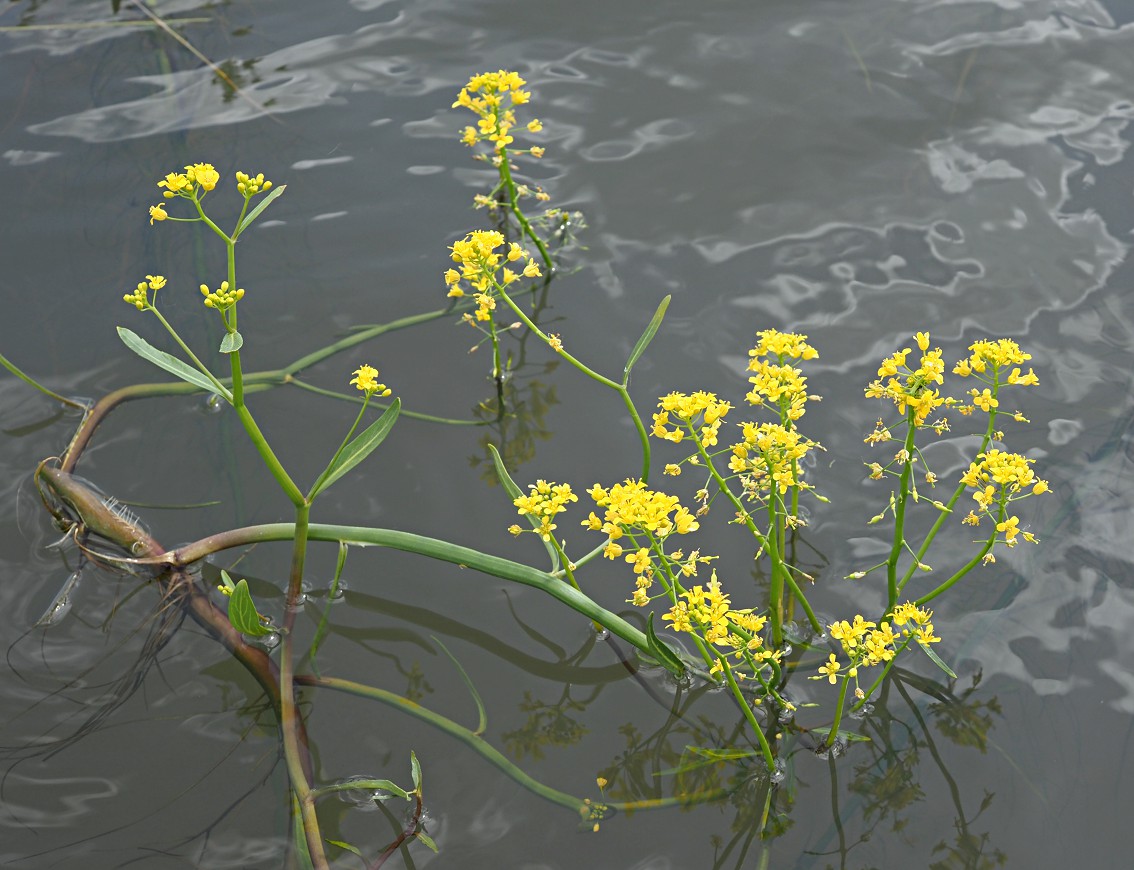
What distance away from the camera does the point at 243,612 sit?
2744mm

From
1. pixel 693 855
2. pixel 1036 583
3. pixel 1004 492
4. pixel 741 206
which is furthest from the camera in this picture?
pixel 741 206

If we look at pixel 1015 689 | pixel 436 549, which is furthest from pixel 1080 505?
pixel 436 549

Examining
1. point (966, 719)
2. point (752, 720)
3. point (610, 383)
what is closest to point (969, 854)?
point (966, 719)

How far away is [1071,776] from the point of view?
2766mm

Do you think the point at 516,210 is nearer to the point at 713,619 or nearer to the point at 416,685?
the point at 416,685

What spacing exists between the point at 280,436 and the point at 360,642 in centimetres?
83

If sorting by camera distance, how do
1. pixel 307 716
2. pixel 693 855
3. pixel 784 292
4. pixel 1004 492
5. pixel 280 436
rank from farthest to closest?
1. pixel 784 292
2. pixel 280 436
3. pixel 307 716
4. pixel 693 855
5. pixel 1004 492

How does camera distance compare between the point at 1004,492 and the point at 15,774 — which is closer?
the point at 1004,492

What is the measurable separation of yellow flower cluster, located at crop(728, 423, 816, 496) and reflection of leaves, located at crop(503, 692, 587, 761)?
2.70 ft

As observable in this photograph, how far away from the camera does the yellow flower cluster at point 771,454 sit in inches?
95.0

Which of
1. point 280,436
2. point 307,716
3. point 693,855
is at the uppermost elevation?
point 280,436

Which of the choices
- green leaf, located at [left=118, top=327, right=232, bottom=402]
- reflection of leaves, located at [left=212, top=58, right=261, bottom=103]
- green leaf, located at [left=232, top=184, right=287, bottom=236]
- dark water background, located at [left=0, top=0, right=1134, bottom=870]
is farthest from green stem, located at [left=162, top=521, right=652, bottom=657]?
reflection of leaves, located at [left=212, top=58, right=261, bottom=103]

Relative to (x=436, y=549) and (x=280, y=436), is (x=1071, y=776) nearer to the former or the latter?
(x=436, y=549)

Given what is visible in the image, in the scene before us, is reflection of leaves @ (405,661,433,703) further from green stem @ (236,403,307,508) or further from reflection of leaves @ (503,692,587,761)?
green stem @ (236,403,307,508)
